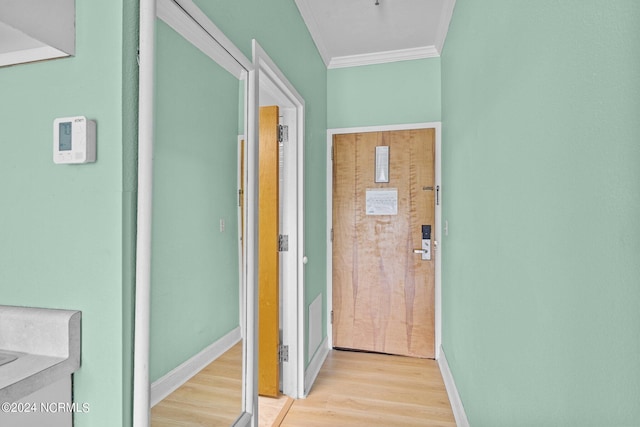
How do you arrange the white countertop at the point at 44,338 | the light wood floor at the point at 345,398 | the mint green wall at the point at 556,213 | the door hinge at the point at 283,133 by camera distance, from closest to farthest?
1. the mint green wall at the point at 556,213
2. the white countertop at the point at 44,338
3. the light wood floor at the point at 345,398
4. the door hinge at the point at 283,133

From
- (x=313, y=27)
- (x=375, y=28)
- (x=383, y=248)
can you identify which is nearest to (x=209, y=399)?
(x=383, y=248)

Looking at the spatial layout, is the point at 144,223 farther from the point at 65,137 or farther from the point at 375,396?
the point at 375,396

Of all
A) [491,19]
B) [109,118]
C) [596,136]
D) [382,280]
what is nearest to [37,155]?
[109,118]

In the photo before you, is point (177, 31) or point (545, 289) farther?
point (177, 31)

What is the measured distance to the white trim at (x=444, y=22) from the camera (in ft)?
7.66

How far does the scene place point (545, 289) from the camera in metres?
0.91

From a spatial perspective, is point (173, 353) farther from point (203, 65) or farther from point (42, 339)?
A: point (203, 65)

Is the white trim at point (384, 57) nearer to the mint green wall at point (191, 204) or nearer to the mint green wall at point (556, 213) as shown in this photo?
the mint green wall at point (556, 213)

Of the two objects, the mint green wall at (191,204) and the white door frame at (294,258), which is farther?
the white door frame at (294,258)

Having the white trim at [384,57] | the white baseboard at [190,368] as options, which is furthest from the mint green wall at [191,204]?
the white trim at [384,57]

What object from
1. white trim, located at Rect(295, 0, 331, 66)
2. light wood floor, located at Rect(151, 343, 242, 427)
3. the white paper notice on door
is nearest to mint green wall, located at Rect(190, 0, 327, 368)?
white trim, located at Rect(295, 0, 331, 66)

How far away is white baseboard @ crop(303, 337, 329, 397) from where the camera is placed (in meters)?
2.41

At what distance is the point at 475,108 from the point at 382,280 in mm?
1793

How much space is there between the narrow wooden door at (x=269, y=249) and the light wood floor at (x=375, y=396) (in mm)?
295
